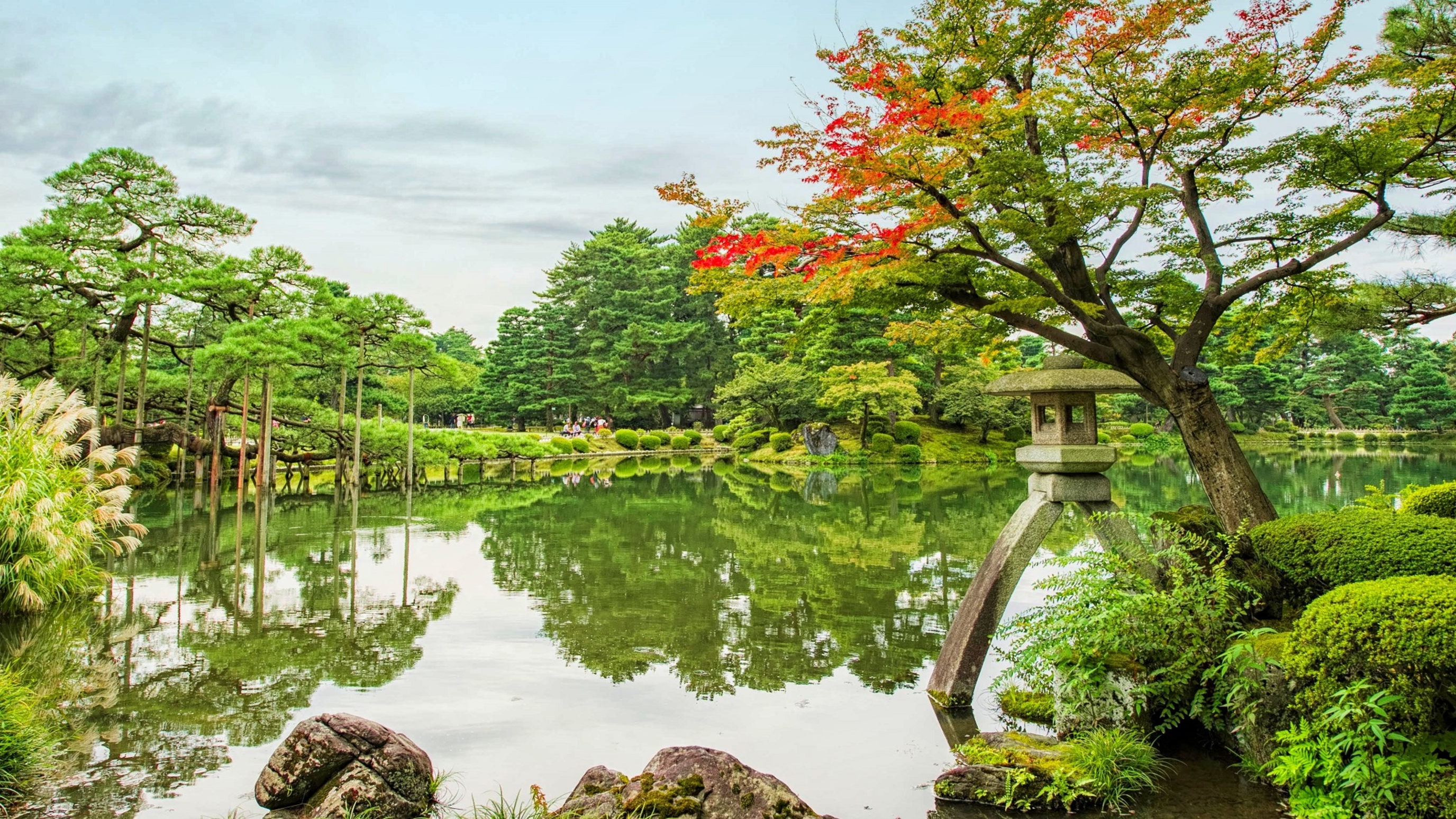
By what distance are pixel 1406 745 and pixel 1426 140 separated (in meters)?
5.27

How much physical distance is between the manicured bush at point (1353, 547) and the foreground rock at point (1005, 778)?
167 cm

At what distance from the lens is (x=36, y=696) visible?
469cm

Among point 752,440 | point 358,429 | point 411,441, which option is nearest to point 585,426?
point 752,440

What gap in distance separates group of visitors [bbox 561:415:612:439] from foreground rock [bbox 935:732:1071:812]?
30.7 m

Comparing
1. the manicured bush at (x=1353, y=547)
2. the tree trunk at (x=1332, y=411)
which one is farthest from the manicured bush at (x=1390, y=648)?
the tree trunk at (x=1332, y=411)

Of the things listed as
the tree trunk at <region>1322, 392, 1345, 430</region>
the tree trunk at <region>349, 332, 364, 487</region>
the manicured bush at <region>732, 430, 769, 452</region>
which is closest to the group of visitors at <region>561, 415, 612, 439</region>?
the manicured bush at <region>732, 430, 769, 452</region>

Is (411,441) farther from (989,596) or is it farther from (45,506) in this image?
(989,596)

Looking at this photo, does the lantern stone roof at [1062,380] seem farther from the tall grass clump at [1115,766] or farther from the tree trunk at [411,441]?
the tree trunk at [411,441]

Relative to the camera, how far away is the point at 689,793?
313 cm

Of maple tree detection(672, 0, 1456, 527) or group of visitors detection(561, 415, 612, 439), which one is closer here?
maple tree detection(672, 0, 1456, 527)

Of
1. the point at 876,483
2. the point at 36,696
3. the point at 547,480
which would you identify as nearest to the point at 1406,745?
the point at 36,696

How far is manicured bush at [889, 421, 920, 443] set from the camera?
27.4m

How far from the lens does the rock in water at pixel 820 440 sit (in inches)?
1077

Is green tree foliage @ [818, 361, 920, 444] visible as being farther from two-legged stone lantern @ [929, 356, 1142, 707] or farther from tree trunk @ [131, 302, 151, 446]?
two-legged stone lantern @ [929, 356, 1142, 707]
